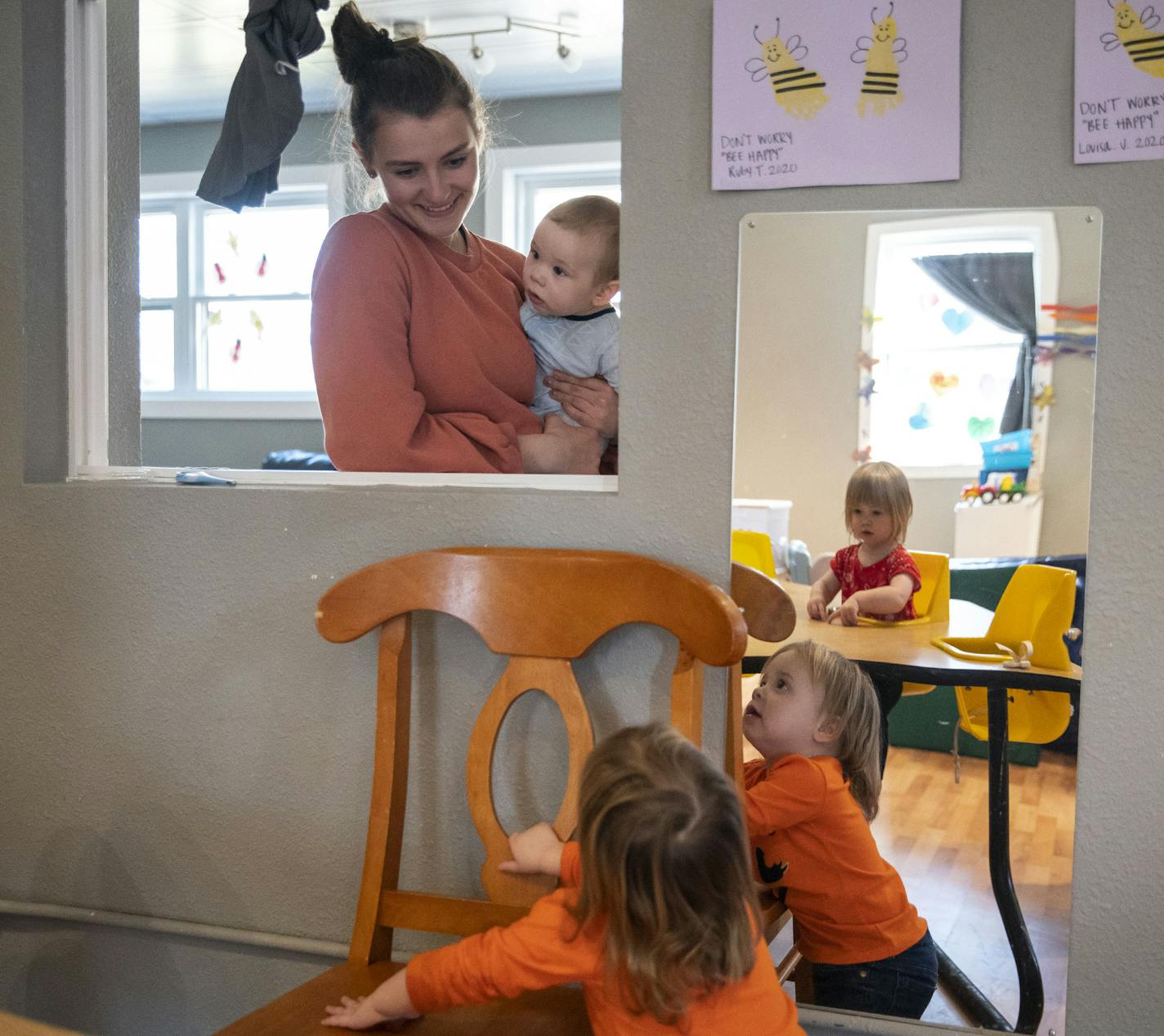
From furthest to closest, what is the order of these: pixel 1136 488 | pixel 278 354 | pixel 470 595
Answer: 1. pixel 278 354
2. pixel 470 595
3. pixel 1136 488

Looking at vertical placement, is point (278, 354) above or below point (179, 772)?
above

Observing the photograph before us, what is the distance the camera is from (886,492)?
4.07 ft

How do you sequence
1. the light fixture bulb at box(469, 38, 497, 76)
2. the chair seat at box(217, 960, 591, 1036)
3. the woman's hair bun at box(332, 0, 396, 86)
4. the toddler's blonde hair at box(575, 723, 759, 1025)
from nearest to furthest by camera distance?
the toddler's blonde hair at box(575, 723, 759, 1025)
the chair seat at box(217, 960, 591, 1036)
the woman's hair bun at box(332, 0, 396, 86)
the light fixture bulb at box(469, 38, 497, 76)

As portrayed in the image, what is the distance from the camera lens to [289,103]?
1525mm

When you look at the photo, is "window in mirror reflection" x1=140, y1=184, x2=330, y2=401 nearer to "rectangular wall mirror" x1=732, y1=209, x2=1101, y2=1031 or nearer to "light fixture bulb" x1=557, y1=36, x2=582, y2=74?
"light fixture bulb" x1=557, y1=36, x2=582, y2=74

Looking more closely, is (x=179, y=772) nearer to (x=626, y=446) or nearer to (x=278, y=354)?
(x=626, y=446)

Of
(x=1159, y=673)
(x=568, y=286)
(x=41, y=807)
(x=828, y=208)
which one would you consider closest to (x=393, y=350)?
(x=568, y=286)

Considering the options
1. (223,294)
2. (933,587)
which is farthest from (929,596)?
(223,294)

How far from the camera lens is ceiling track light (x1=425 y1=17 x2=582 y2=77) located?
1834 millimetres

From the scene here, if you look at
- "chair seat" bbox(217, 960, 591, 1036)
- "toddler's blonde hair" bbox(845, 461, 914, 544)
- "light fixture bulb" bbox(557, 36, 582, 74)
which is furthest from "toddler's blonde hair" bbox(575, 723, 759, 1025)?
"light fixture bulb" bbox(557, 36, 582, 74)

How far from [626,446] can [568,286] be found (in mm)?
281

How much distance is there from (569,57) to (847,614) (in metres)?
1.46

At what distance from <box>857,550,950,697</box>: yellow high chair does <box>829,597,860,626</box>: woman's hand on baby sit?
21 mm

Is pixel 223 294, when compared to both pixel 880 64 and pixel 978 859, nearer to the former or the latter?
pixel 880 64
